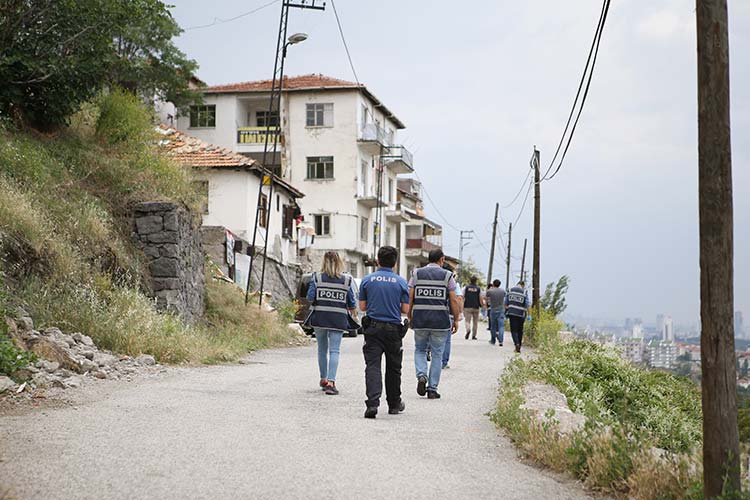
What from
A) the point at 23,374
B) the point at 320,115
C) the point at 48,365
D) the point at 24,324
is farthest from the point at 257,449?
the point at 320,115

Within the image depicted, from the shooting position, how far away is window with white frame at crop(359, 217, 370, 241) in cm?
5633

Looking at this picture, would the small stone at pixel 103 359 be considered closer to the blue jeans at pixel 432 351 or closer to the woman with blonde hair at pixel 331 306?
the woman with blonde hair at pixel 331 306

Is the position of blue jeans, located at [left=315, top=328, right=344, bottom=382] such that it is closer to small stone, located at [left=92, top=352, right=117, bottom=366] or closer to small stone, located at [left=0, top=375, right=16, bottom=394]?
small stone, located at [left=92, top=352, right=117, bottom=366]

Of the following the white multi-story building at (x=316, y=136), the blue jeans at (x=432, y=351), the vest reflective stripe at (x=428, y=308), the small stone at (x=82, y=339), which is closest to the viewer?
the blue jeans at (x=432, y=351)

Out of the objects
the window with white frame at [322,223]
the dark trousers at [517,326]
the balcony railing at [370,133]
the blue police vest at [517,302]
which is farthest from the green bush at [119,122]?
the balcony railing at [370,133]

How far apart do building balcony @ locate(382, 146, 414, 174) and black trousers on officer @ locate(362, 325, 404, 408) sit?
50167 mm

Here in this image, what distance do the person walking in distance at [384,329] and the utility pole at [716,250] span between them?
15.4 ft

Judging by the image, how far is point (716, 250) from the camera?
17.0 feet

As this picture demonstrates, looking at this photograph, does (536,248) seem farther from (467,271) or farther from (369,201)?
(467,271)

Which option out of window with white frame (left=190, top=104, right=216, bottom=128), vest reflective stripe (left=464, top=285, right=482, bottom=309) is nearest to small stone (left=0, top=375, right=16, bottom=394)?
vest reflective stripe (left=464, top=285, right=482, bottom=309)

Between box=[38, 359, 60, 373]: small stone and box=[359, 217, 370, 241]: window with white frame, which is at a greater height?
box=[359, 217, 370, 241]: window with white frame

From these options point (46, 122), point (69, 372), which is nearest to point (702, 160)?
point (69, 372)

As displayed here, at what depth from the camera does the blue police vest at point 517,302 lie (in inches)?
830

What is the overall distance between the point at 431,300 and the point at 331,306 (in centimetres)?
128
